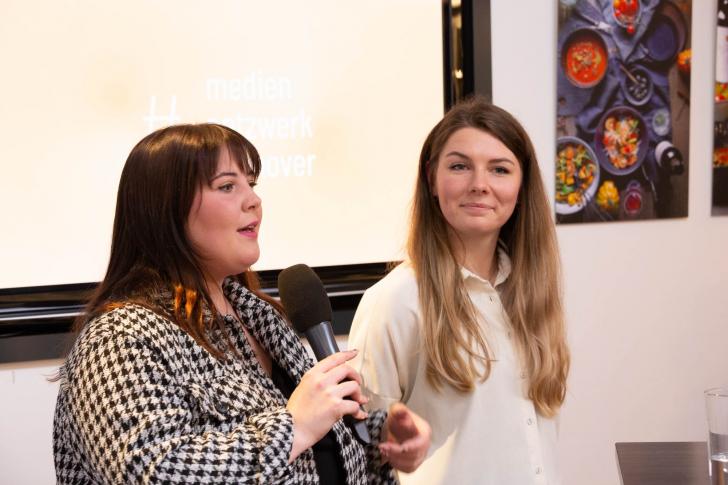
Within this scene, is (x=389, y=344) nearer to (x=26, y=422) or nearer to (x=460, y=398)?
(x=460, y=398)

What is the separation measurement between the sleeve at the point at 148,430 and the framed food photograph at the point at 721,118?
2483 mm

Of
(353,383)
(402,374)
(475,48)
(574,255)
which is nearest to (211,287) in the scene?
(353,383)

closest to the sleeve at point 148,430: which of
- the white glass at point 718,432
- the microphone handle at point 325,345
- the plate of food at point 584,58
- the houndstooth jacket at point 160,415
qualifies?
the houndstooth jacket at point 160,415

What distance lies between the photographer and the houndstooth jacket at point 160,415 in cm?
110

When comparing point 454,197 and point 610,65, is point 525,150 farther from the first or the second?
point 610,65

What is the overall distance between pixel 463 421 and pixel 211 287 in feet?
2.18

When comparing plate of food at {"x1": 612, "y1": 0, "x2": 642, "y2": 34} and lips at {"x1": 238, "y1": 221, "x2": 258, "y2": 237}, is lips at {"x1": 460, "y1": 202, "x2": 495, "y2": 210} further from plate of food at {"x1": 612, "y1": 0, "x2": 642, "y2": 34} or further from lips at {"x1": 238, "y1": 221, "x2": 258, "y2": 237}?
plate of food at {"x1": 612, "y1": 0, "x2": 642, "y2": 34}

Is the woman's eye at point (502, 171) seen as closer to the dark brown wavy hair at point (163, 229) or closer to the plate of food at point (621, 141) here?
the dark brown wavy hair at point (163, 229)

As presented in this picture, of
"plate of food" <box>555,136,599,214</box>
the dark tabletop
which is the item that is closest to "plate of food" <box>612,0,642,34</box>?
"plate of food" <box>555,136,599,214</box>

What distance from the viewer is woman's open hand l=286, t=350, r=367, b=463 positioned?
3.88 feet

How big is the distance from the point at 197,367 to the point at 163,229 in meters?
0.23

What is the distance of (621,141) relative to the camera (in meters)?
3.02

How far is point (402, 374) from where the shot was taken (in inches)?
72.0

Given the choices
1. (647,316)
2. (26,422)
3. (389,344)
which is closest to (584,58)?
(647,316)
